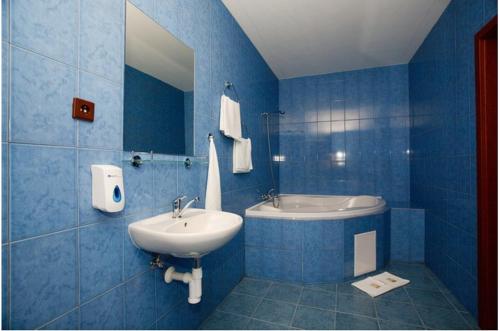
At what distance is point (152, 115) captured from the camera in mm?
1294

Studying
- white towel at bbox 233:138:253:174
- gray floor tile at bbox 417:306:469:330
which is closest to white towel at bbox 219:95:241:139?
white towel at bbox 233:138:253:174

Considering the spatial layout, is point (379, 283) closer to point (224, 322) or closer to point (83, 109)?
point (224, 322)

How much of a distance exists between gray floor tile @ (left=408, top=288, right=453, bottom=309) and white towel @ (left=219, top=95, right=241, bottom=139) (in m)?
1.90

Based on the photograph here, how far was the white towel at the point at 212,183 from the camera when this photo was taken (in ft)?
5.37

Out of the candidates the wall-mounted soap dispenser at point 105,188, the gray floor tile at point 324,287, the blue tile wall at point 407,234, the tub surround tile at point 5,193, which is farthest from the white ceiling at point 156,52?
the blue tile wall at point 407,234

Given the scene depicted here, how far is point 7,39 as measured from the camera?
0.69 meters

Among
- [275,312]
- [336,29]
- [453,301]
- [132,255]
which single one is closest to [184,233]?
[132,255]

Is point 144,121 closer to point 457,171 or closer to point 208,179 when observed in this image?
point 208,179

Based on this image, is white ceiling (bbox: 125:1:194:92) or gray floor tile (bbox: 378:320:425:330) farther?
gray floor tile (bbox: 378:320:425:330)

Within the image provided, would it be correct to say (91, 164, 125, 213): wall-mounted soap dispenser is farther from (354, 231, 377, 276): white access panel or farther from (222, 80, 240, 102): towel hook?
(354, 231, 377, 276): white access panel

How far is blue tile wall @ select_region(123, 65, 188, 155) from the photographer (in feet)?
3.69

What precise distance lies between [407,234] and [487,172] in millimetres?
1415

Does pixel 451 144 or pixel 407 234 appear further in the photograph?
pixel 407 234

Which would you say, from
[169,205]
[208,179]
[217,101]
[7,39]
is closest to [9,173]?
[7,39]
